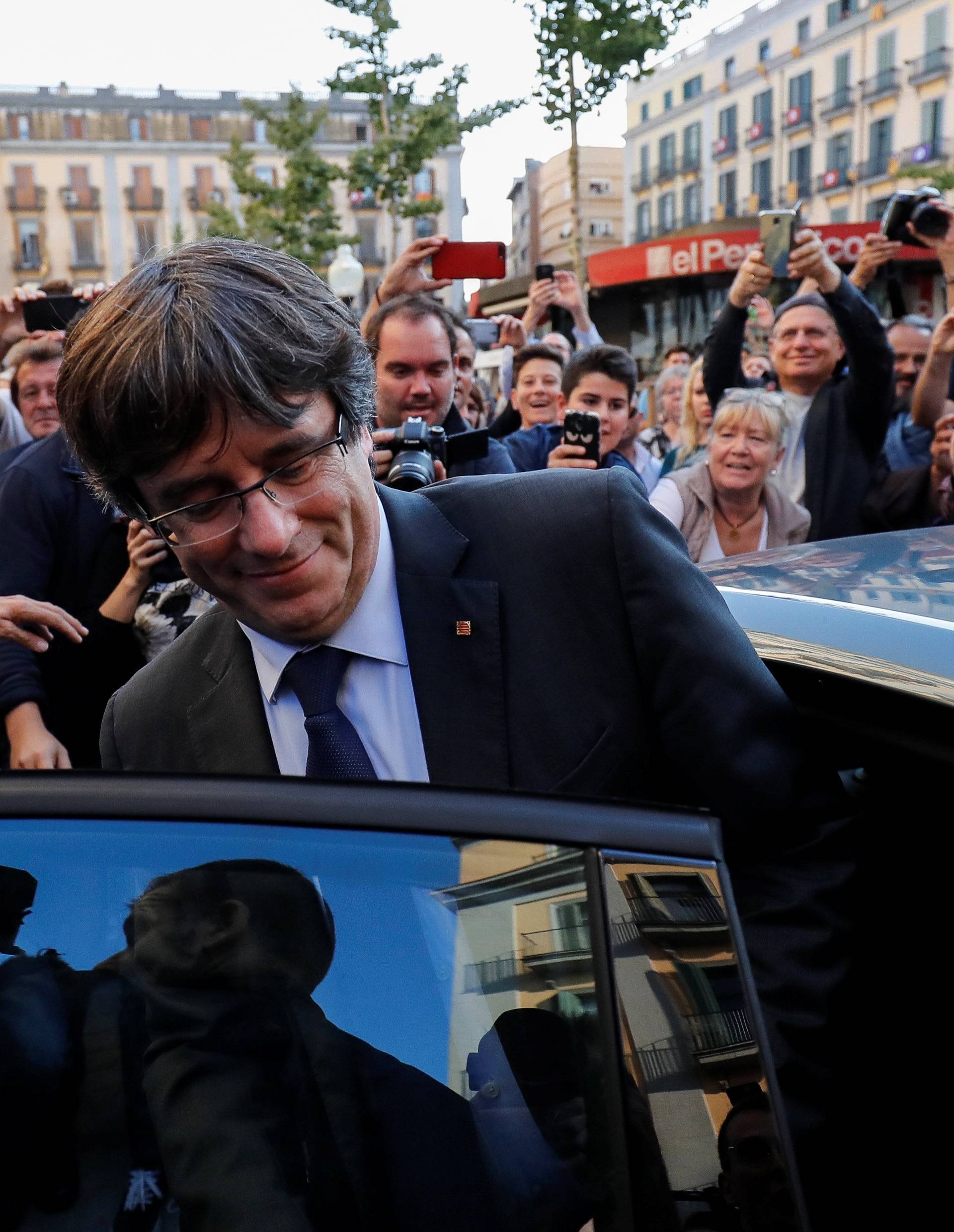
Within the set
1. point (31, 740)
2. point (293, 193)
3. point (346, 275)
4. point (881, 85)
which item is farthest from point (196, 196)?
point (31, 740)

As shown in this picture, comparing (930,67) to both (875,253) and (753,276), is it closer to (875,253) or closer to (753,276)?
(875,253)

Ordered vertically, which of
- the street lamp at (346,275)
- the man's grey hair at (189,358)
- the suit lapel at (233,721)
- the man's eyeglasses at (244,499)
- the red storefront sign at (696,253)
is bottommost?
the suit lapel at (233,721)

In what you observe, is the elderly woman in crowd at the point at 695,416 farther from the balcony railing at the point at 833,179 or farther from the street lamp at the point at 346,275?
the balcony railing at the point at 833,179

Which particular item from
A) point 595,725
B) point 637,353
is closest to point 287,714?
point 595,725

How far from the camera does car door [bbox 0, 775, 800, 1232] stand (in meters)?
0.91

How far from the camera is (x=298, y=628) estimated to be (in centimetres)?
150

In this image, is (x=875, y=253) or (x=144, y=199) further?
(x=144, y=199)

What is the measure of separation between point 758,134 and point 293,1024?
184ft

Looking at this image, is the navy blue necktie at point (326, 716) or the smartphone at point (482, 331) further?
the smartphone at point (482, 331)

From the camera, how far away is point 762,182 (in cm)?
5219

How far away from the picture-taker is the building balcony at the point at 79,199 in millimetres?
66875

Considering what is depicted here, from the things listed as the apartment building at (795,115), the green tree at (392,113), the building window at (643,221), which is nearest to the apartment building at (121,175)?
the building window at (643,221)

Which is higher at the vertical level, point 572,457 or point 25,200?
point 25,200

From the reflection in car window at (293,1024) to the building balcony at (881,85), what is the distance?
1976 inches
